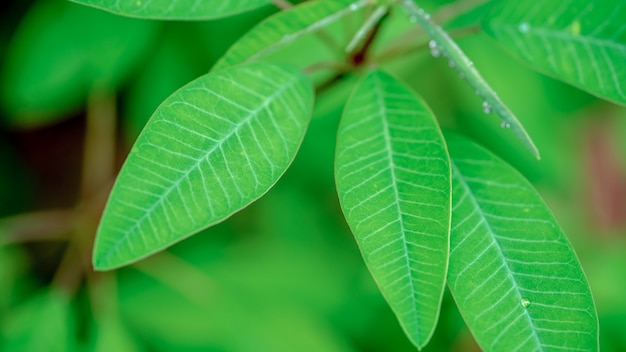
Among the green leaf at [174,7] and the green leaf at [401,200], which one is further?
the green leaf at [174,7]

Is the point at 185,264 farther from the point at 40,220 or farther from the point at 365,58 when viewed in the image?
the point at 365,58

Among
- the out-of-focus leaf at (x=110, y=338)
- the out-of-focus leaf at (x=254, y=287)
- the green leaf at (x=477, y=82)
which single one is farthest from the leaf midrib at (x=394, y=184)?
the out-of-focus leaf at (x=110, y=338)

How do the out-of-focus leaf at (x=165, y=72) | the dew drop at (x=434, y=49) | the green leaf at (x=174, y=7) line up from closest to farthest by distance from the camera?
1. the green leaf at (x=174, y=7)
2. the dew drop at (x=434, y=49)
3. the out-of-focus leaf at (x=165, y=72)

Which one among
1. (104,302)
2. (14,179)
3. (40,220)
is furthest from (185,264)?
(14,179)

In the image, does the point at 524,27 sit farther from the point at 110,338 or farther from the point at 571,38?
the point at 110,338

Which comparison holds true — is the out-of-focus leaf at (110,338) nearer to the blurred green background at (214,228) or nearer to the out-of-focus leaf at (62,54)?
the blurred green background at (214,228)

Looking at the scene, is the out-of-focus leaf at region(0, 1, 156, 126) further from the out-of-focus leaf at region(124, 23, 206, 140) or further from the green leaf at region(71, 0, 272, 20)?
the green leaf at region(71, 0, 272, 20)

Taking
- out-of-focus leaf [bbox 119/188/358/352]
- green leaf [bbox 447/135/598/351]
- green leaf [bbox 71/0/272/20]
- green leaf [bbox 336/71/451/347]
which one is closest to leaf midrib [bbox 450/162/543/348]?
green leaf [bbox 447/135/598/351]
